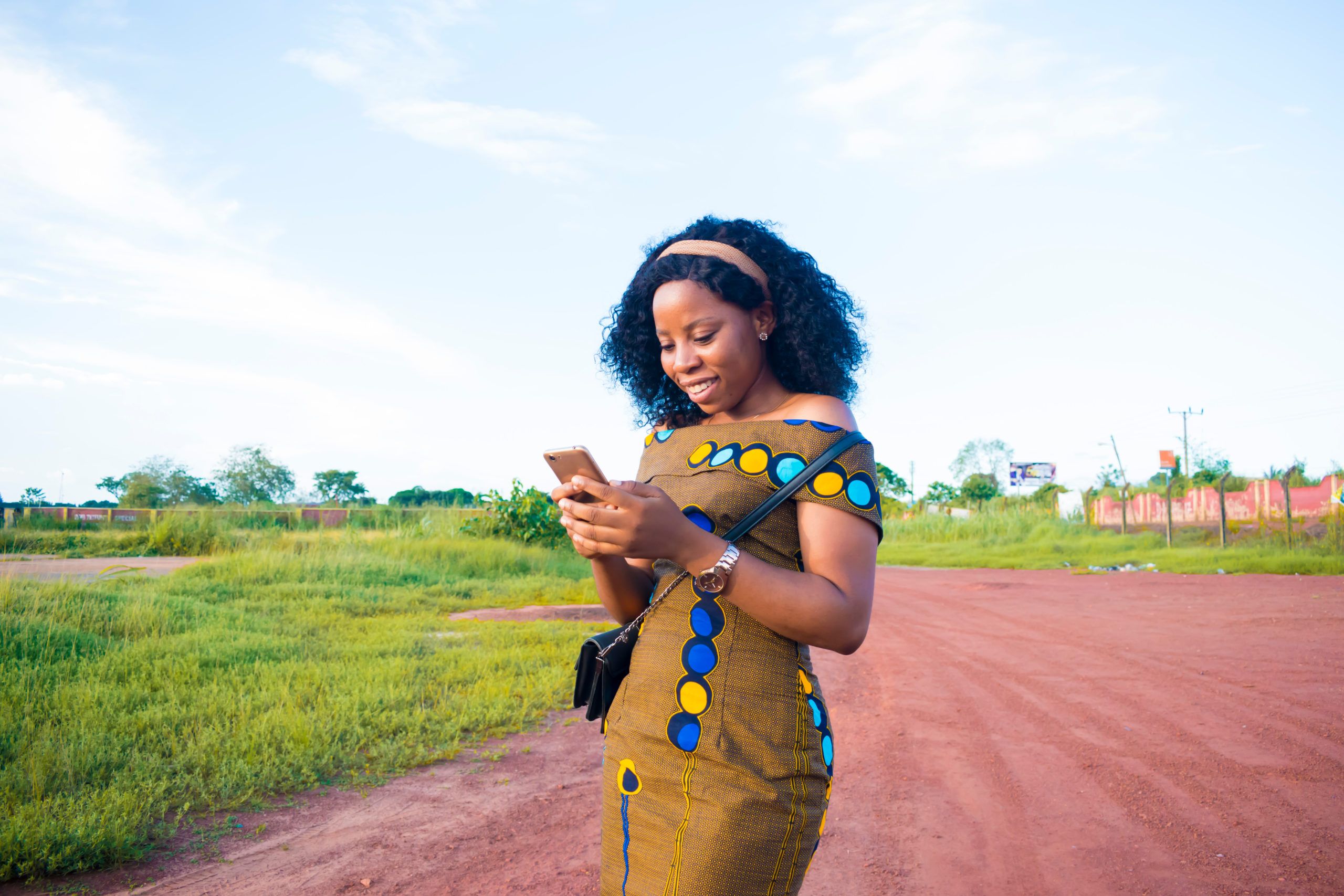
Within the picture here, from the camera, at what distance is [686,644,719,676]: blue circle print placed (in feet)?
4.23

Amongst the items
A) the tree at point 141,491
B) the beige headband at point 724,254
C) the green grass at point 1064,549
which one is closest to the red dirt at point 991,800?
the beige headband at point 724,254

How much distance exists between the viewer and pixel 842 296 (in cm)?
175

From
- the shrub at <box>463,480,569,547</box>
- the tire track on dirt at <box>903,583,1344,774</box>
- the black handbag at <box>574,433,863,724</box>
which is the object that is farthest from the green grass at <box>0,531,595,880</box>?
the shrub at <box>463,480,569,547</box>

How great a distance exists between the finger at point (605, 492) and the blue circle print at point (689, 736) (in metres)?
0.38

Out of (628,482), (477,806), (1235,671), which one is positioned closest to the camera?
(628,482)

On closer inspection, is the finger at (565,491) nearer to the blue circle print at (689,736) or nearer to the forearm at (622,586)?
the forearm at (622,586)

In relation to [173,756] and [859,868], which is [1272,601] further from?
[173,756]

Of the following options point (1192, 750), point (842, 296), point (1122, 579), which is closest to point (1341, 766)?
point (1192, 750)

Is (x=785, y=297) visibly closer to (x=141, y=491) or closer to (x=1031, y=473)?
(x=141, y=491)

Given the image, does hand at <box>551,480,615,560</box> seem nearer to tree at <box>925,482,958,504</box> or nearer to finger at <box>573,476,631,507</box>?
finger at <box>573,476,631,507</box>

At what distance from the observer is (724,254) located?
1541 millimetres

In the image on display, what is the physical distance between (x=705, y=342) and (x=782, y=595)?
507 millimetres

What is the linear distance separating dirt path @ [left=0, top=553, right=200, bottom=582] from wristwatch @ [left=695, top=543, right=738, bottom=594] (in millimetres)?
8442

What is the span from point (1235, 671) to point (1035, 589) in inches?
261
